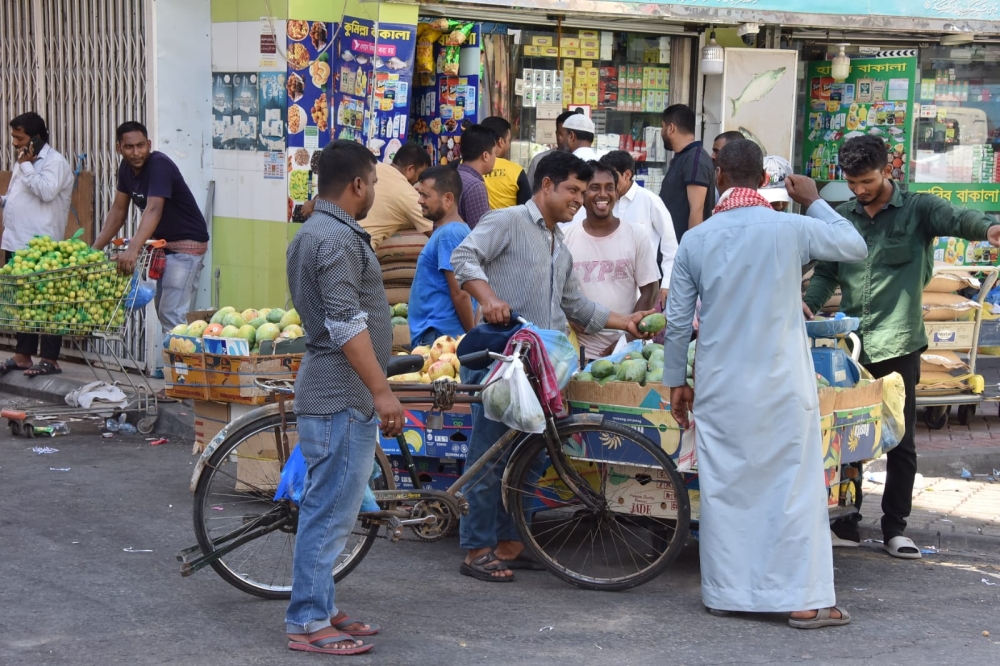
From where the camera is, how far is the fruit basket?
7.75 meters

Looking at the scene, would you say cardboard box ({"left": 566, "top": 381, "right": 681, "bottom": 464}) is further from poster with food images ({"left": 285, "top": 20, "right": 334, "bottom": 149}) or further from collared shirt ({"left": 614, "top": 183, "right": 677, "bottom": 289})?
poster with food images ({"left": 285, "top": 20, "right": 334, "bottom": 149})

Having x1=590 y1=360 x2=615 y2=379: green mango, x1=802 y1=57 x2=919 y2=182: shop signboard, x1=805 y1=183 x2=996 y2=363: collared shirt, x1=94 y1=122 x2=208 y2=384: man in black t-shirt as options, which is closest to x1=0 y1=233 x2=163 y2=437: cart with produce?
x1=94 y1=122 x2=208 y2=384: man in black t-shirt

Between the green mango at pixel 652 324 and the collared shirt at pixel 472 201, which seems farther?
the collared shirt at pixel 472 201

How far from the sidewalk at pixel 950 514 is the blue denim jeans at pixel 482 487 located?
226cm

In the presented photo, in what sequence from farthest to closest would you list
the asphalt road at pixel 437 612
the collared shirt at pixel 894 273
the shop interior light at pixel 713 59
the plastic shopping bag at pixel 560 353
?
the shop interior light at pixel 713 59
the collared shirt at pixel 894 273
the plastic shopping bag at pixel 560 353
the asphalt road at pixel 437 612

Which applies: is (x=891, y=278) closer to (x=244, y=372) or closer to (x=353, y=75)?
(x=244, y=372)

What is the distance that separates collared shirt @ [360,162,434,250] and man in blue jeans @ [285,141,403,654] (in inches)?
145

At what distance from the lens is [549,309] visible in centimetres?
570

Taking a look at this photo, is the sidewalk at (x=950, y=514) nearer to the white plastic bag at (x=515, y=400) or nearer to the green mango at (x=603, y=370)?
the green mango at (x=603, y=370)

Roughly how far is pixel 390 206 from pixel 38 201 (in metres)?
3.72

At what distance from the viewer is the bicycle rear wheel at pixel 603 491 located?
17.6ft

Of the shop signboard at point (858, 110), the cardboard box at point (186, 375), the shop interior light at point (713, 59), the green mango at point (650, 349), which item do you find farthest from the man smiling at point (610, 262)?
the shop signboard at point (858, 110)

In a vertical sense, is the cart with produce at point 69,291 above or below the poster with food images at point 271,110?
below

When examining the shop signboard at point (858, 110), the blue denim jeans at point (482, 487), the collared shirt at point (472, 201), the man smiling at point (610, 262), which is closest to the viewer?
the blue denim jeans at point (482, 487)
